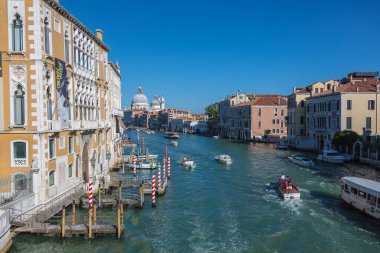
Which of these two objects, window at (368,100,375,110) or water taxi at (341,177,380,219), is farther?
window at (368,100,375,110)

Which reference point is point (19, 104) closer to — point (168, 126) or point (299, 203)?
point (299, 203)

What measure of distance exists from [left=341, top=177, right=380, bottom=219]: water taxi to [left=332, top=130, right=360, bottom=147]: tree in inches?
713

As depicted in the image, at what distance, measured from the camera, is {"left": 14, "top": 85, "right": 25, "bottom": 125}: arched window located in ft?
50.1

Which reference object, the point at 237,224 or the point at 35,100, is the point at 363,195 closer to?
the point at 237,224

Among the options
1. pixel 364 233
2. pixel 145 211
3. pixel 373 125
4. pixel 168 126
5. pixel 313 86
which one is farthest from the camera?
pixel 168 126

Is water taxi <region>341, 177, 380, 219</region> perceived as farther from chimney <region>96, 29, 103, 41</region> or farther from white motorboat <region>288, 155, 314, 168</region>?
chimney <region>96, 29, 103, 41</region>

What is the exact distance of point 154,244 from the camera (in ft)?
47.7

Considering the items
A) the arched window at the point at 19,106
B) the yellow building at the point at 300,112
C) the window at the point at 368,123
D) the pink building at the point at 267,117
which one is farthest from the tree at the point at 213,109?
the arched window at the point at 19,106

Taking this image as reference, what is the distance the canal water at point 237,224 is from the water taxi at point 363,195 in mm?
401

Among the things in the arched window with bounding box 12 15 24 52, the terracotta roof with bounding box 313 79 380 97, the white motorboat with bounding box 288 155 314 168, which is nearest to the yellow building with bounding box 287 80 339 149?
the terracotta roof with bounding box 313 79 380 97

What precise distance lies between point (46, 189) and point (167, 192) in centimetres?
908

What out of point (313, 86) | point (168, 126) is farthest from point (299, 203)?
point (168, 126)

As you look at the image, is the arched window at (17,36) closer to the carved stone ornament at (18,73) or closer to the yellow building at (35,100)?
the yellow building at (35,100)

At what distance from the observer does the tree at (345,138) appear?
1447 inches
